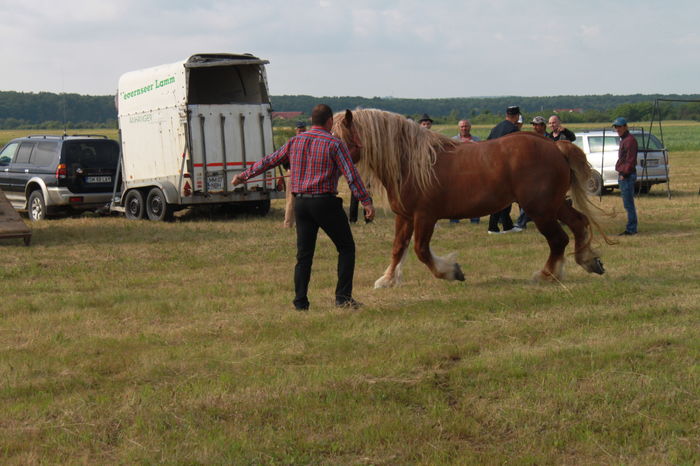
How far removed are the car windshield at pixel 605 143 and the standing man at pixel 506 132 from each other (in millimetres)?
9164

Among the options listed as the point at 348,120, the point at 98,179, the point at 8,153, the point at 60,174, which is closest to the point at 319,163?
the point at 348,120

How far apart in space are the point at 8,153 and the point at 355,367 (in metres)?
14.2

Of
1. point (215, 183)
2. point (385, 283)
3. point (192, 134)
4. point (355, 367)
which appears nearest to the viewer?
point (355, 367)

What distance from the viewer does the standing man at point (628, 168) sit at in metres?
12.6

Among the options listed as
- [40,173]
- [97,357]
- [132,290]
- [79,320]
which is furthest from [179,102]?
[97,357]

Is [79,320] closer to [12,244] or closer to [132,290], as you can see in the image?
[132,290]

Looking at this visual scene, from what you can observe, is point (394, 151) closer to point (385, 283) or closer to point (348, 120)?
point (348, 120)

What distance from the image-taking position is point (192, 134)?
15.0 meters

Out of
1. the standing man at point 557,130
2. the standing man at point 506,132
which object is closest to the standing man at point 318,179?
the standing man at point 506,132

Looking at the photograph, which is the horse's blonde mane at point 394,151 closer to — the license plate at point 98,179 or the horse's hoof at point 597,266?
the horse's hoof at point 597,266

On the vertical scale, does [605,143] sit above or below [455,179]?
below

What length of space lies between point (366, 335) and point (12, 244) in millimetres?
8165

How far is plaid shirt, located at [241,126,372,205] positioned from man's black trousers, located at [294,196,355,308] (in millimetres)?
116

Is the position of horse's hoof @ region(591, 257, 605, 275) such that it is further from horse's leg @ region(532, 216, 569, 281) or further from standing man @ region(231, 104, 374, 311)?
standing man @ region(231, 104, 374, 311)
